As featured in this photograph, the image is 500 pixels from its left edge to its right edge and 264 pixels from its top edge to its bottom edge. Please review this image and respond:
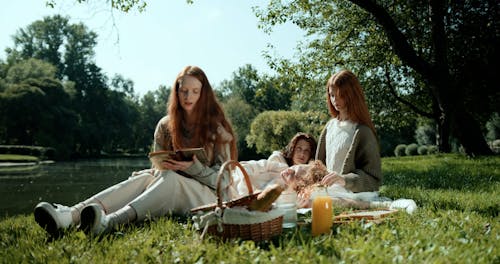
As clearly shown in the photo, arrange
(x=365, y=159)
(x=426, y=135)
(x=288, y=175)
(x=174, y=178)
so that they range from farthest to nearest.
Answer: (x=426, y=135), (x=288, y=175), (x=365, y=159), (x=174, y=178)

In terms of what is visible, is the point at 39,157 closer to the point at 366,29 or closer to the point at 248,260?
the point at 366,29

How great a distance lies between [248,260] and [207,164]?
5.78 feet

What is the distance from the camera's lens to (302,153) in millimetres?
5812

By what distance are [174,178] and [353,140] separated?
181 cm

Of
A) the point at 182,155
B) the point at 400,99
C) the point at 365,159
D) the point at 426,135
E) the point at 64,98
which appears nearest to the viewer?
the point at 182,155

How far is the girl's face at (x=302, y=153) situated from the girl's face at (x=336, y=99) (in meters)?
1.00

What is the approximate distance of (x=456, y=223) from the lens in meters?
3.38

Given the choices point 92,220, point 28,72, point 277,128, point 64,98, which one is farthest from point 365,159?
point 28,72

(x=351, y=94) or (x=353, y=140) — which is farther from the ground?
(x=351, y=94)

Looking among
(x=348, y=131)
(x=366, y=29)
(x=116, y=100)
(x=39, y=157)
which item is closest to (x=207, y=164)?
(x=348, y=131)

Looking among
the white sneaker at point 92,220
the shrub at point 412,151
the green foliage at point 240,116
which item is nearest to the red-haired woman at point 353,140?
the white sneaker at point 92,220

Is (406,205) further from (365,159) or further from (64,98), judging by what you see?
(64,98)

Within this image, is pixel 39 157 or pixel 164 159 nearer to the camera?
pixel 164 159

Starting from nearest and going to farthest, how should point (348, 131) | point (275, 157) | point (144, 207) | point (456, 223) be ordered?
point (456, 223), point (144, 207), point (348, 131), point (275, 157)
